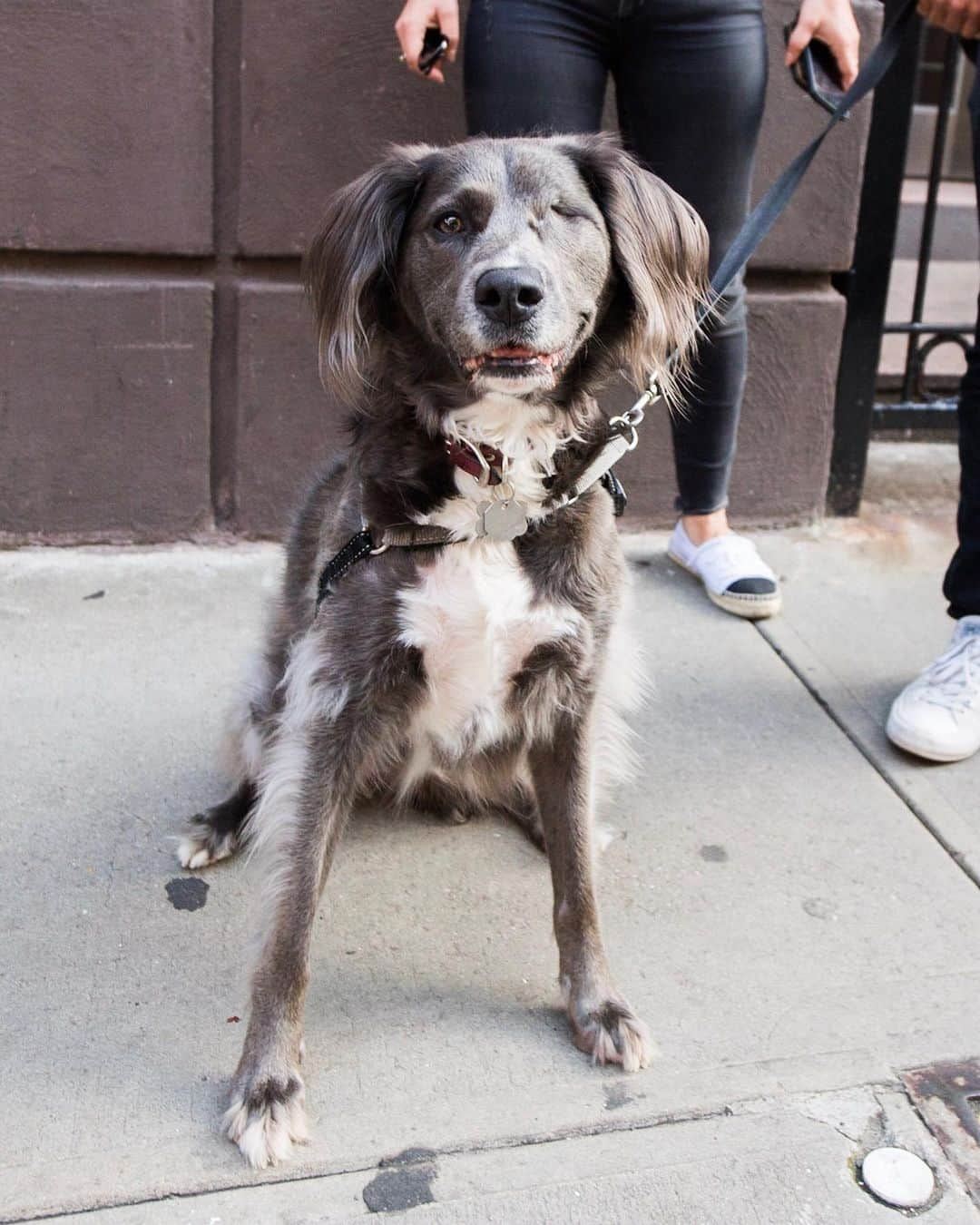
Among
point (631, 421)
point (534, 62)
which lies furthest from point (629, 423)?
point (534, 62)

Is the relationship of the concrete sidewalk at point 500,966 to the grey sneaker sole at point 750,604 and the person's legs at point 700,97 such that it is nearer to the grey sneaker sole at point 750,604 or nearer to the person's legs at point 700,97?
the grey sneaker sole at point 750,604

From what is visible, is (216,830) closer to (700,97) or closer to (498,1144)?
(498,1144)

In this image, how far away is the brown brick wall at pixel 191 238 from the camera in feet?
11.7

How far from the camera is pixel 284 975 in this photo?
2174 mm

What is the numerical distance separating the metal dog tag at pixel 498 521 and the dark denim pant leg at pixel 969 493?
1.35 metres

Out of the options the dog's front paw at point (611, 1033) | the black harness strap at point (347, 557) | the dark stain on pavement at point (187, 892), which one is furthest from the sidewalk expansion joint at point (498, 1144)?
the black harness strap at point (347, 557)

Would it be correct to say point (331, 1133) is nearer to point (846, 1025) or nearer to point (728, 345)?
point (846, 1025)

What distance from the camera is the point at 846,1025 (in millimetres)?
2285

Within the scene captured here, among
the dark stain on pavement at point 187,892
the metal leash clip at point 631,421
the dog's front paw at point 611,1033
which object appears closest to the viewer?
the dog's front paw at point 611,1033

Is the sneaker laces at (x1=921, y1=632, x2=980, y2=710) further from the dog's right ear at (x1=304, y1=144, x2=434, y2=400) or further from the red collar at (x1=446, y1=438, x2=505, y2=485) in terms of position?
the dog's right ear at (x1=304, y1=144, x2=434, y2=400)

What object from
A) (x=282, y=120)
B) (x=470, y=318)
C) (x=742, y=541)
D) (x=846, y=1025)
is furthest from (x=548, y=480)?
(x=282, y=120)

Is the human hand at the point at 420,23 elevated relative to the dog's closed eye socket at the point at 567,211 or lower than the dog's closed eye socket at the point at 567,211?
elevated

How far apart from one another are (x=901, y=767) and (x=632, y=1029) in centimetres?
119

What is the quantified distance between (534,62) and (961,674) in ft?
5.72
